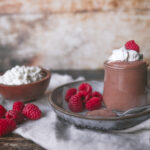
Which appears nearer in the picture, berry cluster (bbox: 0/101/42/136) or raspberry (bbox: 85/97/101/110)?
berry cluster (bbox: 0/101/42/136)

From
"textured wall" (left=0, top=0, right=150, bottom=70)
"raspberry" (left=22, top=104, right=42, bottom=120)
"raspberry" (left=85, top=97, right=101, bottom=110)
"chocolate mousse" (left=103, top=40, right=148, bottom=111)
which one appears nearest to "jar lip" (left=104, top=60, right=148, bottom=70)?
"chocolate mousse" (left=103, top=40, right=148, bottom=111)

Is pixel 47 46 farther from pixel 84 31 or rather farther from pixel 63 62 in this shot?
pixel 84 31

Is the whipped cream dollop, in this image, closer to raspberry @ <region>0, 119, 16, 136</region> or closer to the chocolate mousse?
the chocolate mousse

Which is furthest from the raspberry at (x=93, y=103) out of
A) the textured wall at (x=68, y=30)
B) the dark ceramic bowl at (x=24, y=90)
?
the textured wall at (x=68, y=30)

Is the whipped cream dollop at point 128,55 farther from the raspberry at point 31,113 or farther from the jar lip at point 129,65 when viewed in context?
the raspberry at point 31,113

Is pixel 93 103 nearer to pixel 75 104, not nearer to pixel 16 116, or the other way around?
pixel 75 104

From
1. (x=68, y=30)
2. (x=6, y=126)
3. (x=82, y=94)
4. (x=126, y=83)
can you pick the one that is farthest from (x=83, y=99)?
(x=68, y=30)
